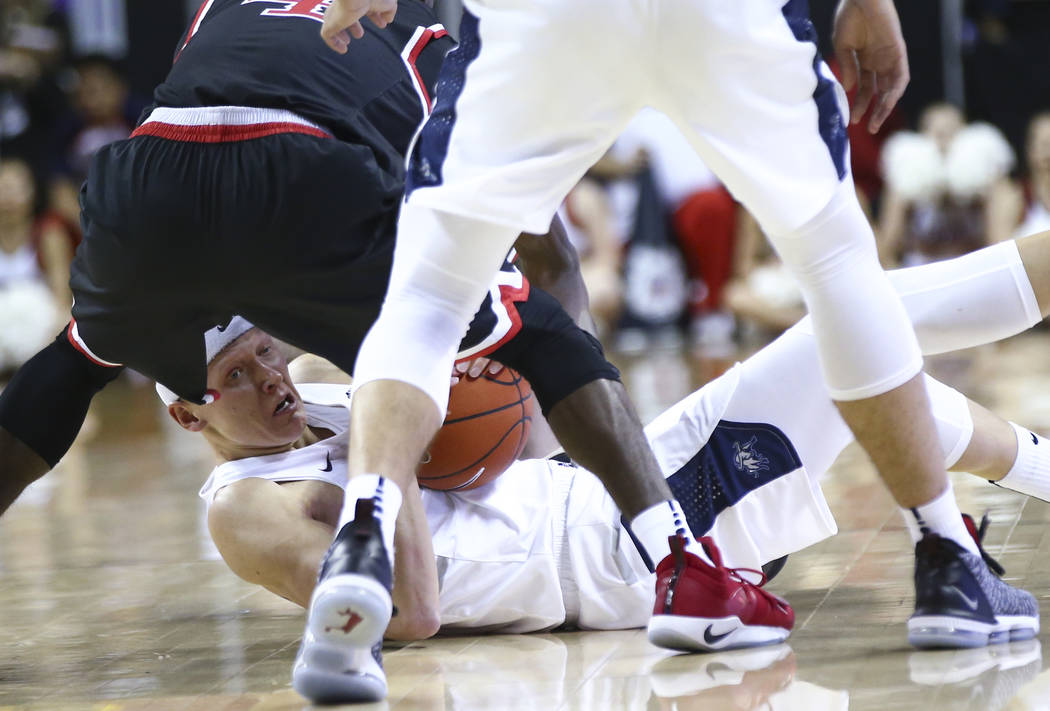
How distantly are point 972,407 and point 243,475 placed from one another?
119 centimetres

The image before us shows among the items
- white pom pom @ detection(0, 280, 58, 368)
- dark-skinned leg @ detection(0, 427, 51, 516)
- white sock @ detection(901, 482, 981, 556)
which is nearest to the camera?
white sock @ detection(901, 482, 981, 556)

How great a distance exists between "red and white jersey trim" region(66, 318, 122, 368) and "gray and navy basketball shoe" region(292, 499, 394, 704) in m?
0.83

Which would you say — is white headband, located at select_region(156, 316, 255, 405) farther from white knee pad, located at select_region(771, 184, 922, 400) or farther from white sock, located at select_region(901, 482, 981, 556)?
white sock, located at select_region(901, 482, 981, 556)

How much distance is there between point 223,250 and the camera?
2229 millimetres

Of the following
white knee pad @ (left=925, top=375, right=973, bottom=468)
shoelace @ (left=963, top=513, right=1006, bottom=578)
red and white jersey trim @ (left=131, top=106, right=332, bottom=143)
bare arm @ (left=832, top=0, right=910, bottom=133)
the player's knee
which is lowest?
shoelace @ (left=963, top=513, right=1006, bottom=578)

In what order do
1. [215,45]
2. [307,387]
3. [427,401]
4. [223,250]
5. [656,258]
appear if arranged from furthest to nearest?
1. [656,258]
2. [307,387]
3. [215,45]
4. [223,250]
5. [427,401]

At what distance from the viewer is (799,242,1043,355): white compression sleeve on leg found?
2275 millimetres

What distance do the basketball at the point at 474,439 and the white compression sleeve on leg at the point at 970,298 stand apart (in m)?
0.54

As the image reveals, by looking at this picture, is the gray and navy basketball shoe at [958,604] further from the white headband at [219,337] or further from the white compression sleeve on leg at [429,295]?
the white headband at [219,337]

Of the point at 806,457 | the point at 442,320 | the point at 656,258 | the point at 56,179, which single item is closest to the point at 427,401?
the point at 442,320

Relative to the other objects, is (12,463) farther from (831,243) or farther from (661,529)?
(831,243)

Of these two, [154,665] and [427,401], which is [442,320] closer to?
[427,401]

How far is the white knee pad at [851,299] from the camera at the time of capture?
188 centimetres

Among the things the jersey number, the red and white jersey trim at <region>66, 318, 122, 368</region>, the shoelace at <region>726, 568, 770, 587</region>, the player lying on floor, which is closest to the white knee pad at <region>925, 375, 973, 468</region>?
the player lying on floor
